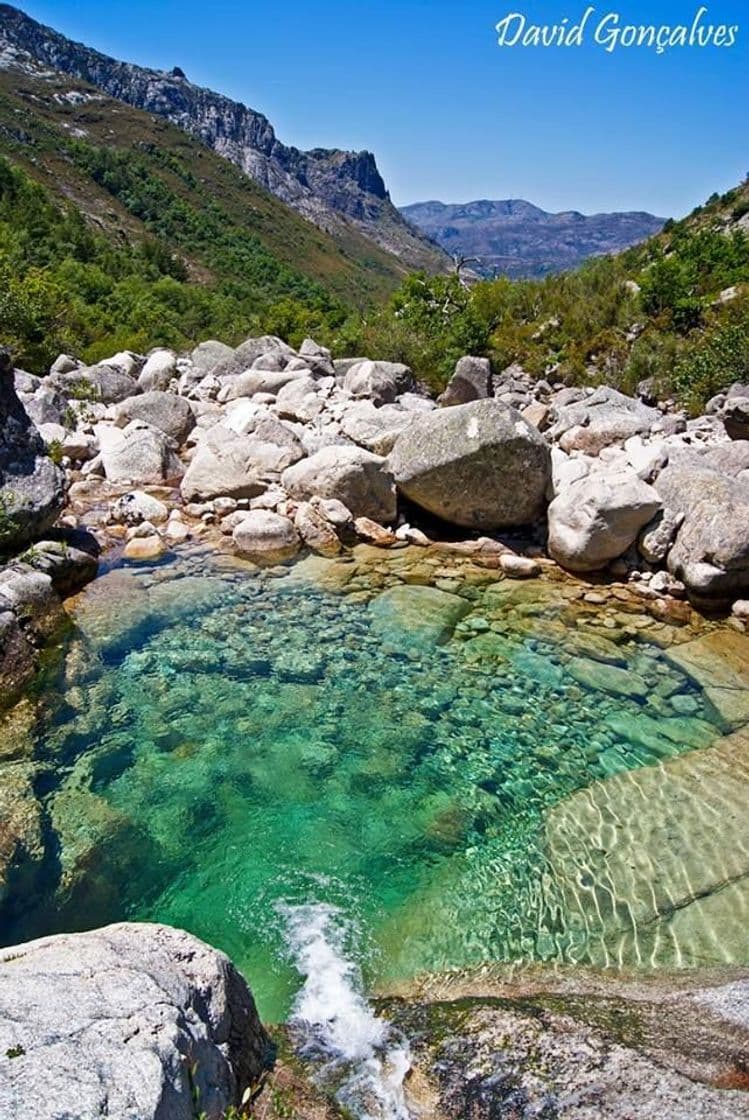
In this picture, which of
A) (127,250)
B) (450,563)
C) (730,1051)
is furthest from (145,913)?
(127,250)

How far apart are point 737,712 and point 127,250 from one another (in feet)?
211

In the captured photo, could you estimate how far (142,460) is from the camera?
49.0ft

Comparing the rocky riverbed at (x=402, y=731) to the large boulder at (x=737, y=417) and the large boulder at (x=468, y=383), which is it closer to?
the large boulder at (x=737, y=417)

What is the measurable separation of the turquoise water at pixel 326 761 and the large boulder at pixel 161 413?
770 cm

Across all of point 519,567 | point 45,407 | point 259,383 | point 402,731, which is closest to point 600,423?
point 519,567

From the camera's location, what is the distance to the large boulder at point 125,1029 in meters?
2.37

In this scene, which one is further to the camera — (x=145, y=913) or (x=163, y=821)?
(x=163, y=821)

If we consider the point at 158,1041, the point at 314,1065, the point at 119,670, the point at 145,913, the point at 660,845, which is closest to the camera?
the point at 158,1041

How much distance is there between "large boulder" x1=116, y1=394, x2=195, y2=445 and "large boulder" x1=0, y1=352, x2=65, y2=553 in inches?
253

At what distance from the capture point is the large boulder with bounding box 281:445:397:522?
40.5 feet

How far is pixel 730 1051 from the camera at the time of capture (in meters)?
3.33

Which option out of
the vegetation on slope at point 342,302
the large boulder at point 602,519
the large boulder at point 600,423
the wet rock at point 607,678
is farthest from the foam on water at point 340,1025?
the vegetation on slope at point 342,302

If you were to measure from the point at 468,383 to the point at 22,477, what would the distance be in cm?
1179

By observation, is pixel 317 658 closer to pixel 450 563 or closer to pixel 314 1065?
pixel 450 563
